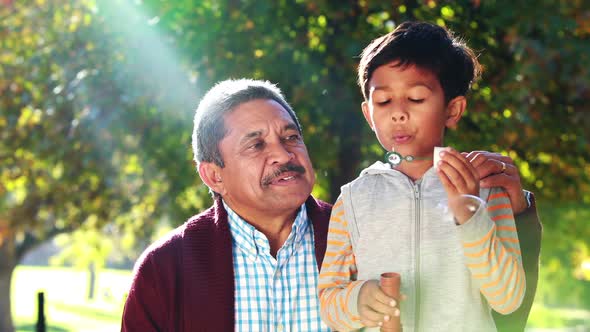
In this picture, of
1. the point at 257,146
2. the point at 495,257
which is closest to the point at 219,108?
the point at 257,146

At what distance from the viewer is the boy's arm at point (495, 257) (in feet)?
6.67

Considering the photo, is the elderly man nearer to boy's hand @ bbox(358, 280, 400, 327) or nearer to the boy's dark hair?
the boy's dark hair

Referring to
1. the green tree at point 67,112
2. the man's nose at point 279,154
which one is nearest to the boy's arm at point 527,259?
the man's nose at point 279,154

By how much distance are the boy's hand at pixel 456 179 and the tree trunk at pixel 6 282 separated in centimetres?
1548

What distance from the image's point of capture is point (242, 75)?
6465 mm

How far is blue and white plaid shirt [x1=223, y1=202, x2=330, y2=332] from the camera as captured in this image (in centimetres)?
300

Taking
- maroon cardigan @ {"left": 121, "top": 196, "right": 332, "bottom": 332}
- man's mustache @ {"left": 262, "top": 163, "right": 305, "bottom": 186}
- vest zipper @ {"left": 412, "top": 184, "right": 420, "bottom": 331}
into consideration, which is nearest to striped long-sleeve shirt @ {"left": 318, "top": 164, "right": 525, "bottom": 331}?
vest zipper @ {"left": 412, "top": 184, "right": 420, "bottom": 331}

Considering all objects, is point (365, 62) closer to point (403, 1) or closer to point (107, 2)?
point (403, 1)

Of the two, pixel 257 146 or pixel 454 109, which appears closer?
pixel 454 109

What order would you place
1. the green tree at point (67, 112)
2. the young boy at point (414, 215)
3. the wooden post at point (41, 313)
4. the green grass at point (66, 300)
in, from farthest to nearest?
the green grass at point (66, 300), the green tree at point (67, 112), the wooden post at point (41, 313), the young boy at point (414, 215)

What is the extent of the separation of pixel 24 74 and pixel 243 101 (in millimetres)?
6339

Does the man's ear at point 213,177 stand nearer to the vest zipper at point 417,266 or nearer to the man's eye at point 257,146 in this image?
the man's eye at point 257,146

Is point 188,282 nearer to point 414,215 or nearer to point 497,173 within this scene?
point 414,215

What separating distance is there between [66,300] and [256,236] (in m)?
41.2
